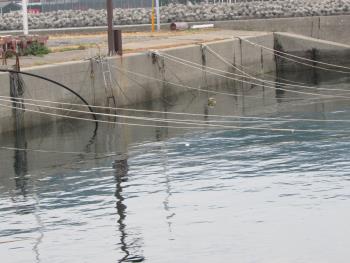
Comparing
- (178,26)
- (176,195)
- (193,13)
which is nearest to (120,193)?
(176,195)

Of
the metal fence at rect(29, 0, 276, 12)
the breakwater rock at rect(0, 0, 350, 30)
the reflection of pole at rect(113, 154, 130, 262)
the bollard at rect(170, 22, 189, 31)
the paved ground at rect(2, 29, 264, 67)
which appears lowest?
the reflection of pole at rect(113, 154, 130, 262)

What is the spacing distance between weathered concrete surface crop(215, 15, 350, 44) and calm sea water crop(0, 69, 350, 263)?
60.0 feet

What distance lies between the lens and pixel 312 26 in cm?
4494

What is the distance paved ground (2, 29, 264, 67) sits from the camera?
1203 inches

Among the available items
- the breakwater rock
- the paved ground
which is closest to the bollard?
the paved ground

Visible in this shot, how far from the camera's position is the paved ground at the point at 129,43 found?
100 ft

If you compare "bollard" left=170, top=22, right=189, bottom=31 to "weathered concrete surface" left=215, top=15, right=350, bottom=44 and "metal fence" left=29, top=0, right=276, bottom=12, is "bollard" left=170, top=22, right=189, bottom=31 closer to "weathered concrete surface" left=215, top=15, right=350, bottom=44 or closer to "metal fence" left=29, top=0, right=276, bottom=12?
"weathered concrete surface" left=215, top=15, right=350, bottom=44

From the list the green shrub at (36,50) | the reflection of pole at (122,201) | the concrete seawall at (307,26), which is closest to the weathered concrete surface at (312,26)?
the concrete seawall at (307,26)

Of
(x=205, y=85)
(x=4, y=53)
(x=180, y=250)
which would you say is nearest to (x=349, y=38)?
(x=205, y=85)

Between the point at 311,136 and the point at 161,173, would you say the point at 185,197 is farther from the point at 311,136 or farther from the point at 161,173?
the point at 311,136

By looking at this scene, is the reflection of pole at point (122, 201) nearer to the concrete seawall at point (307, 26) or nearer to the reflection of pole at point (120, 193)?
the reflection of pole at point (120, 193)

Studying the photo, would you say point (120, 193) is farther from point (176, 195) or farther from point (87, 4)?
point (87, 4)

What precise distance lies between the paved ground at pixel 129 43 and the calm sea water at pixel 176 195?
13.1 feet

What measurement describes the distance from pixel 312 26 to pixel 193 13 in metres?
8.39
